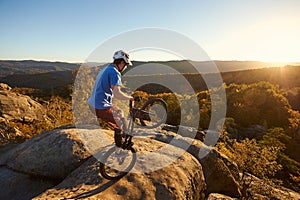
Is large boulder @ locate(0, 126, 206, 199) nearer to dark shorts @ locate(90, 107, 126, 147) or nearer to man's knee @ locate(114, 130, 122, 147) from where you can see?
man's knee @ locate(114, 130, 122, 147)

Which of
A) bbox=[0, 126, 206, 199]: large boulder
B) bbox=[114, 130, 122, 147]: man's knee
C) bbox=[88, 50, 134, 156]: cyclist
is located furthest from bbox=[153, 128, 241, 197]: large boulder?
bbox=[88, 50, 134, 156]: cyclist

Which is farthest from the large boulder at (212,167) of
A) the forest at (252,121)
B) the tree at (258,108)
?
the tree at (258,108)

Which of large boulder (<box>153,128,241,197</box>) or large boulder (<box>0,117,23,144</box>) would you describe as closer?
large boulder (<box>153,128,241,197</box>)

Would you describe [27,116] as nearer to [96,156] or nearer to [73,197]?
[96,156]

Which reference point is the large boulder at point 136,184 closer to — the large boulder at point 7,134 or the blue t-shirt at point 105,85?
the blue t-shirt at point 105,85

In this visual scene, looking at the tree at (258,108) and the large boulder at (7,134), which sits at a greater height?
the large boulder at (7,134)

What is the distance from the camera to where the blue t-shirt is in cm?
518

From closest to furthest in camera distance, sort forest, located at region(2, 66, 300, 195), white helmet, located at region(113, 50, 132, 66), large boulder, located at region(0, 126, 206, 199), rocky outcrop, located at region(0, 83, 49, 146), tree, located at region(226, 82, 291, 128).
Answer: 1. large boulder, located at region(0, 126, 206, 199)
2. white helmet, located at region(113, 50, 132, 66)
3. forest, located at region(2, 66, 300, 195)
4. rocky outcrop, located at region(0, 83, 49, 146)
5. tree, located at region(226, 82, 291, 128)

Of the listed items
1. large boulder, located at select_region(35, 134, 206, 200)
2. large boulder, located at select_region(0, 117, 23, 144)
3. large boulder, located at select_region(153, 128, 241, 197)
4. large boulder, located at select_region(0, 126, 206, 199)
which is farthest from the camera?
large boulder, located at select_region(0, 117, 23, 144)

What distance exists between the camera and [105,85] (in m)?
5.26

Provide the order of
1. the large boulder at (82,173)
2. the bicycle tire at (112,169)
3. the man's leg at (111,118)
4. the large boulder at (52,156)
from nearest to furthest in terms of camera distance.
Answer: the large boulder at (82,173)
the bicycle tire at (112,169)
the man's leg at (111,118)
the large boulder at (52,156)

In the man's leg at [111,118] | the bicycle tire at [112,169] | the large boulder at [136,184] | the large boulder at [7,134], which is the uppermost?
the man's leg at [111,118]

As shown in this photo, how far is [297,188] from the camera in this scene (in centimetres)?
1673

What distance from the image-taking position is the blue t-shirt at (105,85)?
5180 mm
